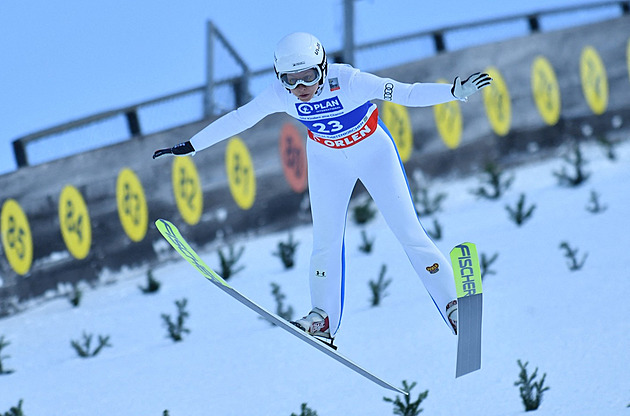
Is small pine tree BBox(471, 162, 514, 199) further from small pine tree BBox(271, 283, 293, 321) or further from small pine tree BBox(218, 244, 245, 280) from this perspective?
small pine tree BBox(271, 283, 293, 321)

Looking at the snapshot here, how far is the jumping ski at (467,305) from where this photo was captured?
516cm

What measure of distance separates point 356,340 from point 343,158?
7.11 feet

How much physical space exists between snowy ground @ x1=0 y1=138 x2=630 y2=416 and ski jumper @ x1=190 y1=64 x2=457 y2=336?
0.83 metres

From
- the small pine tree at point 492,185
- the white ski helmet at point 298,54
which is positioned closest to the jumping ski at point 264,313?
the white ski helmet at point 298,54

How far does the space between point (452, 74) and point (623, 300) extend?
559 cm

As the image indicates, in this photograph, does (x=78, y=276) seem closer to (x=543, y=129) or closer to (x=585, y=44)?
(x=543, y=129)

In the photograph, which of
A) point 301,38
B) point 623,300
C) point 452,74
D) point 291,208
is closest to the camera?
point 301,38

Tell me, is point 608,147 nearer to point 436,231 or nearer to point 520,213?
point 520,213

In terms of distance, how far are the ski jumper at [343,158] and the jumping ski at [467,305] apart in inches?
10.7

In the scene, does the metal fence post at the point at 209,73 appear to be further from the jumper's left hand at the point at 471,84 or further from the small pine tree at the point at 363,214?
the jumper's left hand at the point at 471,84

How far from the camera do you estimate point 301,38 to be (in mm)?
4902

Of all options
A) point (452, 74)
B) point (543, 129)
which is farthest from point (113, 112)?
point (543, 129)

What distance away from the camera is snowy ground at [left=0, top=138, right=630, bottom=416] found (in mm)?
5801

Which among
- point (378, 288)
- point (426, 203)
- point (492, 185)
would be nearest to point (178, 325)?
point (378, 288)
